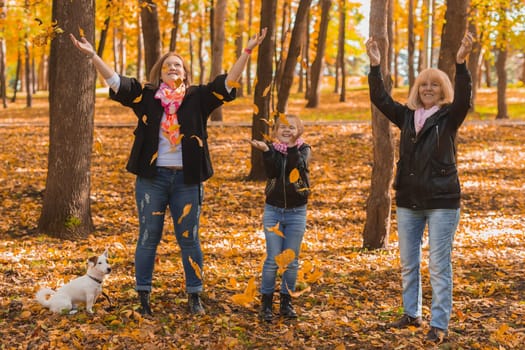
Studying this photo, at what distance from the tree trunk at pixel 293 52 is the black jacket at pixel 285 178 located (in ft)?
22.2

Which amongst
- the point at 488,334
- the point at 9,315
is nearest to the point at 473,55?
the point at 488,334

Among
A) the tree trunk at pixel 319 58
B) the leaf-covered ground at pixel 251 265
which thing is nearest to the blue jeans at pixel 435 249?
the leaf-covered ground at pixel 251 265

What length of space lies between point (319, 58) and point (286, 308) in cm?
1805

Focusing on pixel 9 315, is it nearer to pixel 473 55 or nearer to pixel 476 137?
pixel 476 137

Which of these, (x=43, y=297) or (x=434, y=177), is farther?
(x=43, y=297)

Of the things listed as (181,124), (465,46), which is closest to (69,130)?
(181,124)

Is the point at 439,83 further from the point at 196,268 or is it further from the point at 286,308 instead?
the point at 196,268

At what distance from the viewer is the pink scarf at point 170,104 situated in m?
4.95

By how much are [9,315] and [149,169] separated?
1.81 meters

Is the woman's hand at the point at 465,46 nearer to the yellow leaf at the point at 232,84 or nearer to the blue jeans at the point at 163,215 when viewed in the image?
the yellow leaf at the point at 232,84

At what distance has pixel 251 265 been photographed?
734 cm

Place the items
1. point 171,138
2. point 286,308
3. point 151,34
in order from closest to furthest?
point 171,138 < point 286,308 < point 151,34

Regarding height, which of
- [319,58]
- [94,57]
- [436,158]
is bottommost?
[436,158]

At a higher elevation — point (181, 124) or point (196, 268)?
point (181, 124)
